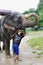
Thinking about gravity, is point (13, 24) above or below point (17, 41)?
above

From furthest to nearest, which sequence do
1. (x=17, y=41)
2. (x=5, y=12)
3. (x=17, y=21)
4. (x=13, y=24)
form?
(x=13, y=24) < (x=17, y=21) < (x=17, y=41) < (x=5, y=12)

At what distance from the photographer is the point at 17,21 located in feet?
38.9

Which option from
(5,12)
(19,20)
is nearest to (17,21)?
(19,20)

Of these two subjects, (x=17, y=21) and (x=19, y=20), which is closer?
(x=19, y=20)

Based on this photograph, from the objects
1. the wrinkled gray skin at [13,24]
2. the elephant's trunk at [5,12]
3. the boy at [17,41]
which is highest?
the elephant's trunk at [5,12]

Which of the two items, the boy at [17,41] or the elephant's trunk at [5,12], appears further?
the boy at [17,41]

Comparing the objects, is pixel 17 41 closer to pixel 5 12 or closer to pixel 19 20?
pixel 19 20

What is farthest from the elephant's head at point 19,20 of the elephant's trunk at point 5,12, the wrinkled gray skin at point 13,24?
the elephant's trunk at point 5,12

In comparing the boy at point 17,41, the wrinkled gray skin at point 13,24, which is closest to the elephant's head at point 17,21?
the wrinkled gray skin at point 13,24

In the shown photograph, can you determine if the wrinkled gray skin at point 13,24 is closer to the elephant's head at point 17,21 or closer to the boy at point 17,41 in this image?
the elephant's head at point 17,21

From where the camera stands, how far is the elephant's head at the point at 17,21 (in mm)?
11381

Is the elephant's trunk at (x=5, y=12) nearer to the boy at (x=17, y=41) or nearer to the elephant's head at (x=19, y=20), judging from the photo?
the elephant's head at (x=19, y=20)

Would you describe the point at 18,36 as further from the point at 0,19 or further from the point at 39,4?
the point at 39,4

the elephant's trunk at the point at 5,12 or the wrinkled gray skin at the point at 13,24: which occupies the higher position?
the elephant's trunk at the point at 5,12
